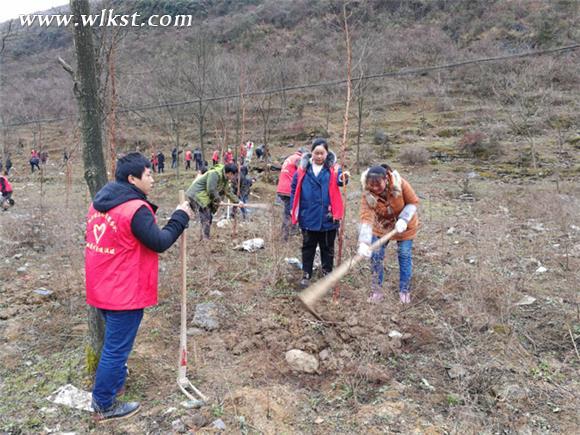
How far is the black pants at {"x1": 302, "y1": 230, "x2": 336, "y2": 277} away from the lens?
4270 mm

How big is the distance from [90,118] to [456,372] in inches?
115

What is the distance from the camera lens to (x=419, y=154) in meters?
18.0

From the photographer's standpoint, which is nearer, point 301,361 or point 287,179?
point 301,361

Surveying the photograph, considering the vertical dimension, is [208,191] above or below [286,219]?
above

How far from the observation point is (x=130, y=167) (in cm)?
245

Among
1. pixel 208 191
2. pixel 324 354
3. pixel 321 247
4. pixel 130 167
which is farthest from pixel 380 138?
pixel 130 167

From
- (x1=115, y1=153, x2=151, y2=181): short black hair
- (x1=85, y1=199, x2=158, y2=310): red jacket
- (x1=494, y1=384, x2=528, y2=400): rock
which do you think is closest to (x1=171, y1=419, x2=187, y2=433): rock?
(x1=85, y1=199, x2=158, y2=310): red jacket

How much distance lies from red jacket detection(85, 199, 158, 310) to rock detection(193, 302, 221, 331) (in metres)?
1.25

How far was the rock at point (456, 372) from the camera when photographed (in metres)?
2.91

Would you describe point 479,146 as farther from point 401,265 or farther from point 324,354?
point 324,354

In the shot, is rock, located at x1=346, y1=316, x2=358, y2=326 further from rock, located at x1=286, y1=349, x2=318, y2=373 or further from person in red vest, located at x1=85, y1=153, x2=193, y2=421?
person in red vest, located at x1=85, y1=153, x2=193, y2=421

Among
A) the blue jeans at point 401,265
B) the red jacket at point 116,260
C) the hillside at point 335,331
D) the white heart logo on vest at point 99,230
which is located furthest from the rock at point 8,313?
the blue jeans at point 401,265

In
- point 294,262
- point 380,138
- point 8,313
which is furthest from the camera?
point 380,138

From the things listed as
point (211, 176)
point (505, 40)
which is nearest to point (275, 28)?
point (505, 40)
